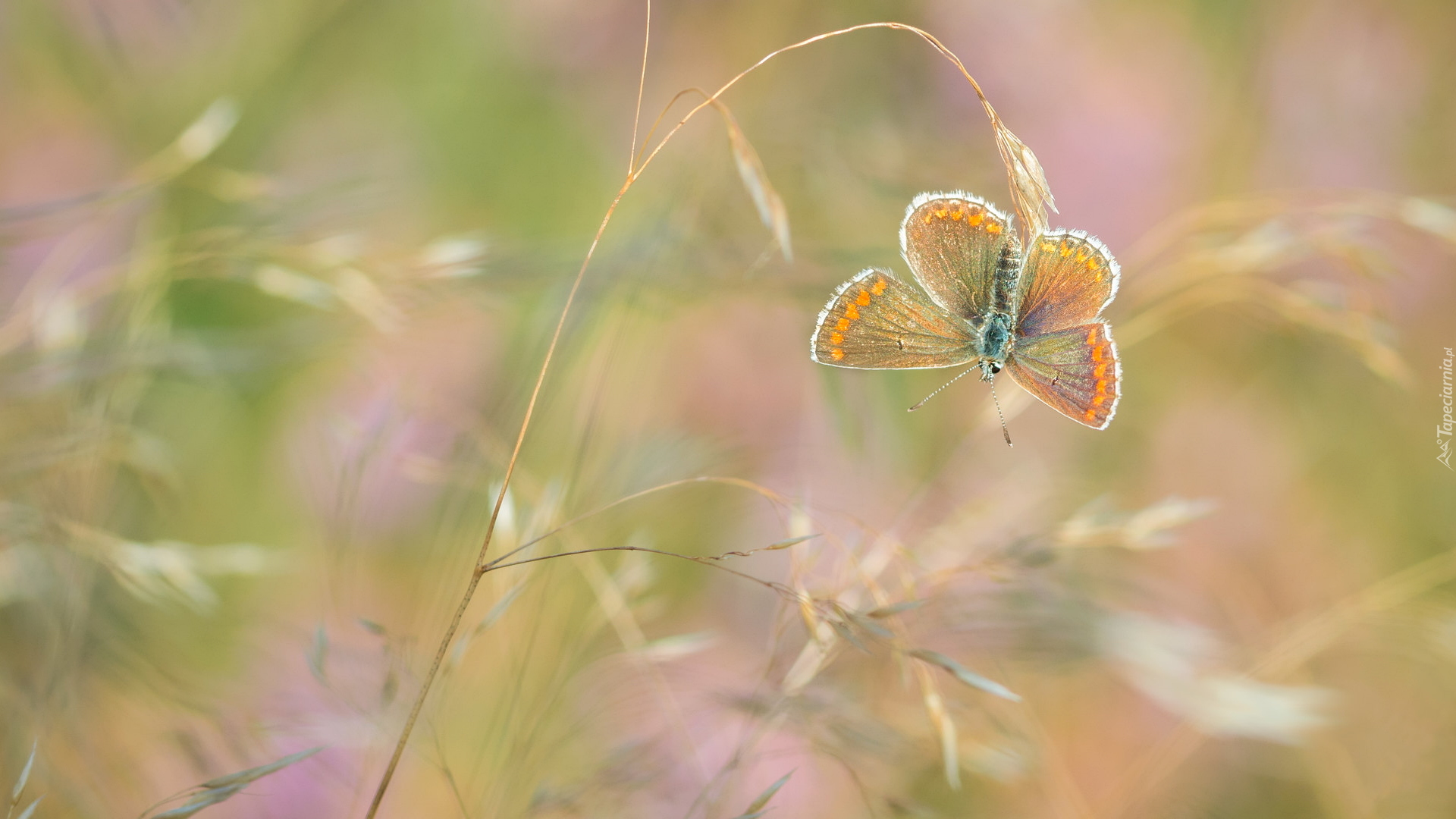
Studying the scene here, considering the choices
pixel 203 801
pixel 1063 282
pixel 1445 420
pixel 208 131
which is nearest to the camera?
pixel 203 801

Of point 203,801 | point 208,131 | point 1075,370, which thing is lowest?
point 203,801

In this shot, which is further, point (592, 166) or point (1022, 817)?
point (592, 166)

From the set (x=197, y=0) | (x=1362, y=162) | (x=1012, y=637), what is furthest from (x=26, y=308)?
(x=1362, y=162)

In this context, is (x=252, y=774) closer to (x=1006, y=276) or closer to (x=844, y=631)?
(x=844, y=631)

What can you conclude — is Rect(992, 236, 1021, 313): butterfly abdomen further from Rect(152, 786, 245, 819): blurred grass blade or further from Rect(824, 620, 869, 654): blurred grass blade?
Rect(152, 786, 245, 819): blurred grass blade

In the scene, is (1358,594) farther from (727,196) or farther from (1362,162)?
(727,196)

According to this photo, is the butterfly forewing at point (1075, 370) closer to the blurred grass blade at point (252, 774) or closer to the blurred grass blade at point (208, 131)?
the blurred grass blade at point (252, 774)

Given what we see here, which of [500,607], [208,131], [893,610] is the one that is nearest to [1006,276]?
[893,610]
